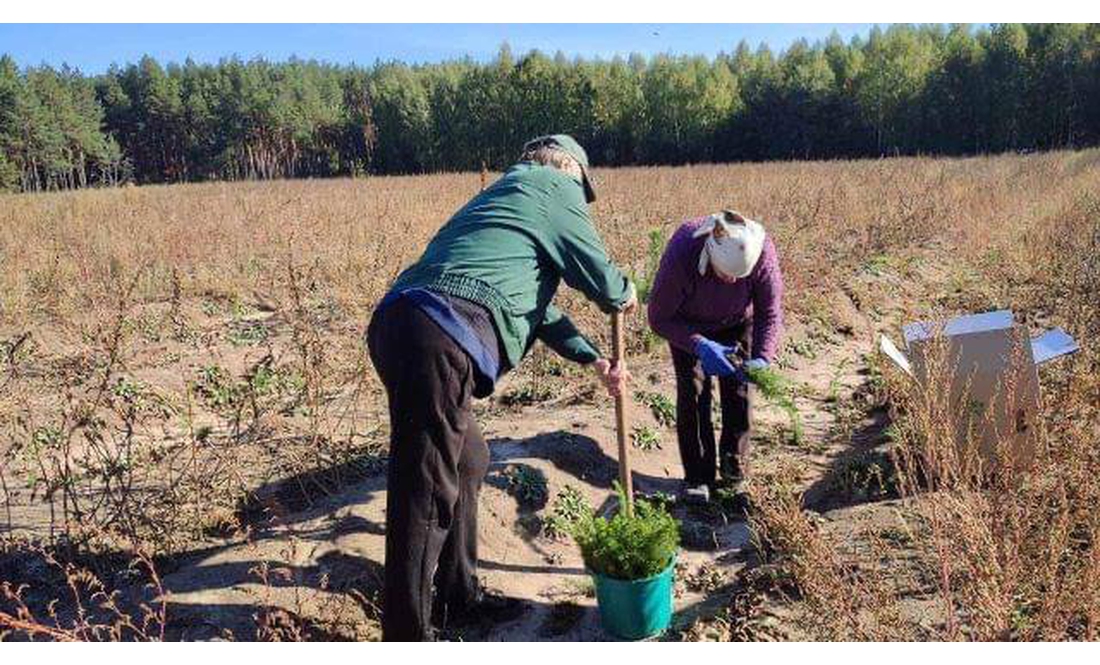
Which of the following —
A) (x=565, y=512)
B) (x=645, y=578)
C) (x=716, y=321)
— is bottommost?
→ (x=565, y=512)

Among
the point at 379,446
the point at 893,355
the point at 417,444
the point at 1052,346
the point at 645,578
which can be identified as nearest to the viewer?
the point at 417,444

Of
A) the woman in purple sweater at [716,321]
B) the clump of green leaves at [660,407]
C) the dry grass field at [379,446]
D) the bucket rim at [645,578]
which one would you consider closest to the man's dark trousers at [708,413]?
the woman in purple sweater at [716,321]

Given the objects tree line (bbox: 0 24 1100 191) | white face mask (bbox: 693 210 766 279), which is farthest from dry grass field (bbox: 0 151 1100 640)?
tree line (bbox: 0 24 1100 191)

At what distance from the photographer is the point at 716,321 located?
3.61m

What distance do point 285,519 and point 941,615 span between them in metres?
2.48

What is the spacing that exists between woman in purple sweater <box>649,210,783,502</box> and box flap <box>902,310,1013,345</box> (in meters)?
0.57

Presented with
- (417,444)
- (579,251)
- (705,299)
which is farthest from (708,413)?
(417,444)

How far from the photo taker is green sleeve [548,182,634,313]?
259 cm

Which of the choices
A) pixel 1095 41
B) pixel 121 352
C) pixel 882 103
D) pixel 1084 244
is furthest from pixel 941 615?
pixel 882 103

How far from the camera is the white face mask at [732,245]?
3.26 metres

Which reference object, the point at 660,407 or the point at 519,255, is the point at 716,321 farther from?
the point at 519,255

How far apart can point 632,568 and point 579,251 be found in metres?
1.07

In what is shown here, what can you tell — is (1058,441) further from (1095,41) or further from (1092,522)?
(1095,41)

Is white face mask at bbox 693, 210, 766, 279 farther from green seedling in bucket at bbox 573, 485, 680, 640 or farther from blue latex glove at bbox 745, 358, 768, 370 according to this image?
green seedling in bucket at bbox 573, 485, 680, 640
